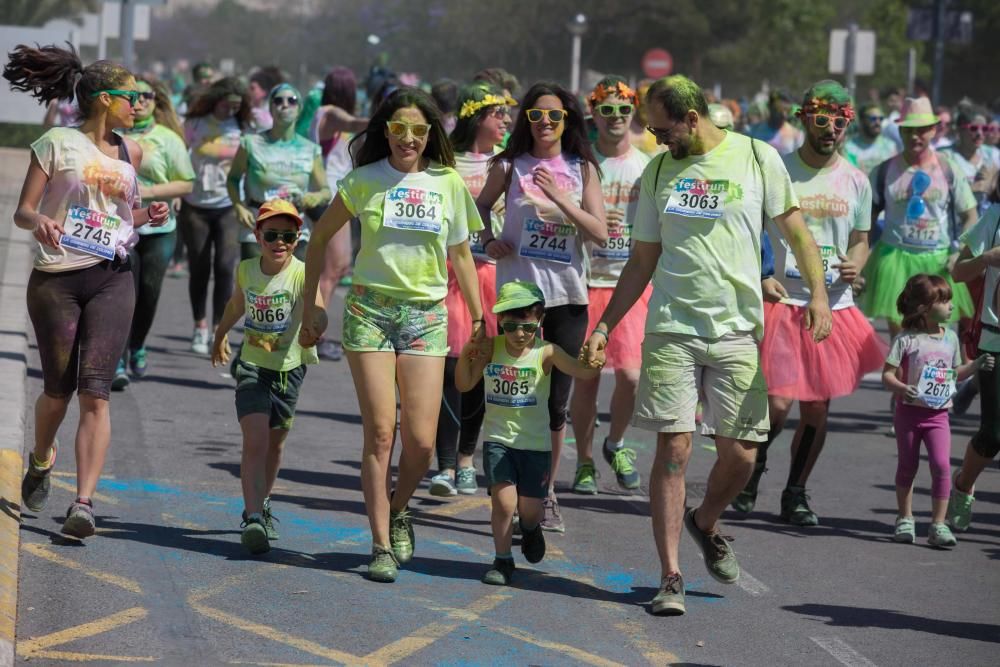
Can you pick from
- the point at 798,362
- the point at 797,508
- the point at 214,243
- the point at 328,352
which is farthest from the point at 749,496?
the point at 328,352

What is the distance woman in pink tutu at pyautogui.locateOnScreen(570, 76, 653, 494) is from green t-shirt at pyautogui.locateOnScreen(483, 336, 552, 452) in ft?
5.44

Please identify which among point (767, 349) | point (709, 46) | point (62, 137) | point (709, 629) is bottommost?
point (709, 629)

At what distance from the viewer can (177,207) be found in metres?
13.1

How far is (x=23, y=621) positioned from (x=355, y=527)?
2.17 metres

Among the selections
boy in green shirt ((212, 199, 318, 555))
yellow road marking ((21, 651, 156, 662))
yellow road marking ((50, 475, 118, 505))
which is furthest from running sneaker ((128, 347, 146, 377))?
yellow road marking ((21, 651, 156, 662))

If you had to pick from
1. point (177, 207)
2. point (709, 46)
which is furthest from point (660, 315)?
point (709, 46)

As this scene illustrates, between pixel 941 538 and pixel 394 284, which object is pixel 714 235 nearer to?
pixel 394 284

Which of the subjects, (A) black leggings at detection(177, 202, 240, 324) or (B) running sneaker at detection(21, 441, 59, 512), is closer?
(B) running sneaker at detection(21, 441, 59, 512)

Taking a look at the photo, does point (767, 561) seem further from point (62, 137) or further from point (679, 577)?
point (62, 137)

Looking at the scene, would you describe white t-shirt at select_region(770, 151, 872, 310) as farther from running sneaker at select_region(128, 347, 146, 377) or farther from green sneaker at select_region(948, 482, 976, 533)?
running sneaker at select_region(128, 347, 146, 377)

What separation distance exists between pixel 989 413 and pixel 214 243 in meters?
6.43

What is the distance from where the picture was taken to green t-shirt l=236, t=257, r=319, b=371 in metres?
7.57

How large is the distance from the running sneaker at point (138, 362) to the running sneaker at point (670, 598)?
6.12 meters

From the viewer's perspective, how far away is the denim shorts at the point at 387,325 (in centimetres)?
706
